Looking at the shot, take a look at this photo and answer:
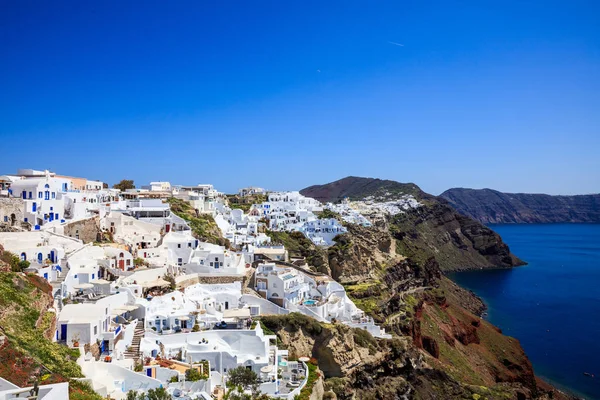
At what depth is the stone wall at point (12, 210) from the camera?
1120 inches

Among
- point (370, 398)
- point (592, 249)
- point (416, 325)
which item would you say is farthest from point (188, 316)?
point (592, 249)

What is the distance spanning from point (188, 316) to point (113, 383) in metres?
8.24

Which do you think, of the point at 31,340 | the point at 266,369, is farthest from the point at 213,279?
the point at 31,340

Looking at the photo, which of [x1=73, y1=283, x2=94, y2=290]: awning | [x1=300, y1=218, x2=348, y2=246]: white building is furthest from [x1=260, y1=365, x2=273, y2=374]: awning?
[x1=300, y1=218, x2=348, y2=246]: white building

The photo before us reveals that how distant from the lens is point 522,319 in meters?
59.8

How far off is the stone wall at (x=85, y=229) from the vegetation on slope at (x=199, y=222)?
28.2 feet

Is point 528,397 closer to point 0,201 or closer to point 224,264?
point 224,264

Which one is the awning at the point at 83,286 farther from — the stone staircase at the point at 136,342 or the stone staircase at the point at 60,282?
the stone staircase at the point at 136,342

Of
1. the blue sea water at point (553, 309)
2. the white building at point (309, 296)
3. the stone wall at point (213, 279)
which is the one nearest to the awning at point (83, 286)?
the stone wall at point (213, 279)

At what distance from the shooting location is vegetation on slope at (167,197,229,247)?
132 ft

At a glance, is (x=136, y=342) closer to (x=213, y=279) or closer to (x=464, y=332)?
(x=213, y=279)

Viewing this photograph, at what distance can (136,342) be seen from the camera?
21.2 metres

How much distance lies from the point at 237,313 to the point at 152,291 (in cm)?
497

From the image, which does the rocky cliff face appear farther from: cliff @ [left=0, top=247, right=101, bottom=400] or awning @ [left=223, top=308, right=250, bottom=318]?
cliff @ [left=0, top=247, right=101, bottom=400]
